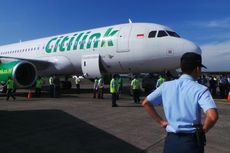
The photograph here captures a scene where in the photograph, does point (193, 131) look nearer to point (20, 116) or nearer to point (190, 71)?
point (190, 71)

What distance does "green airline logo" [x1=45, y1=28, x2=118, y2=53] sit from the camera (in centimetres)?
1821

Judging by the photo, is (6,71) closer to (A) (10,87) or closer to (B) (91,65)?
(A) (10,87)

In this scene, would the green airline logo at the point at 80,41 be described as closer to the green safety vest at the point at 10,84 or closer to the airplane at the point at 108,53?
the airplane at the point at 108,53

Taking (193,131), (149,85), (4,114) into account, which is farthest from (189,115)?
(149,85)

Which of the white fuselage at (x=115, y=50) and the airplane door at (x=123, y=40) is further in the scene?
the airplane door at (x=123, y=40)

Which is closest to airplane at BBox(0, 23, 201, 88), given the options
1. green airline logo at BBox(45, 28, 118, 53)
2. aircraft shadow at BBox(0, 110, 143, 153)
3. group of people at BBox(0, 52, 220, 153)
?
green airline logo at BBox(45, 28, 118, 53)

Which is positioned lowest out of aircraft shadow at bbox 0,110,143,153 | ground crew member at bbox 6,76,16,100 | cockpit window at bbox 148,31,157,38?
aircraft shadow at bbox 0,110,143,153

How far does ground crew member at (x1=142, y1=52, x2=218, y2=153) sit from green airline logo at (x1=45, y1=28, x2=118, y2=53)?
48.6 feet

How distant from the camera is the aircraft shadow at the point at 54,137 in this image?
6.33 m

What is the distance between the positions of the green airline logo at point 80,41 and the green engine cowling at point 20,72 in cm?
289

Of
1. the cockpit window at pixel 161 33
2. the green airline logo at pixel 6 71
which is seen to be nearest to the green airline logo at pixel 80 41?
the cockpit window at pixel 161 33

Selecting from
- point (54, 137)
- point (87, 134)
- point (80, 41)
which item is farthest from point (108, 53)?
point (54, 137)

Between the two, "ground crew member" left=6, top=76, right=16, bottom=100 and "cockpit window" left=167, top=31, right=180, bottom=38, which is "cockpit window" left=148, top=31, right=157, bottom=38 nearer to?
"cockpit window" left=167, top=31, right=180, bottom=38

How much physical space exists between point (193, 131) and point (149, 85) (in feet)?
58.5
